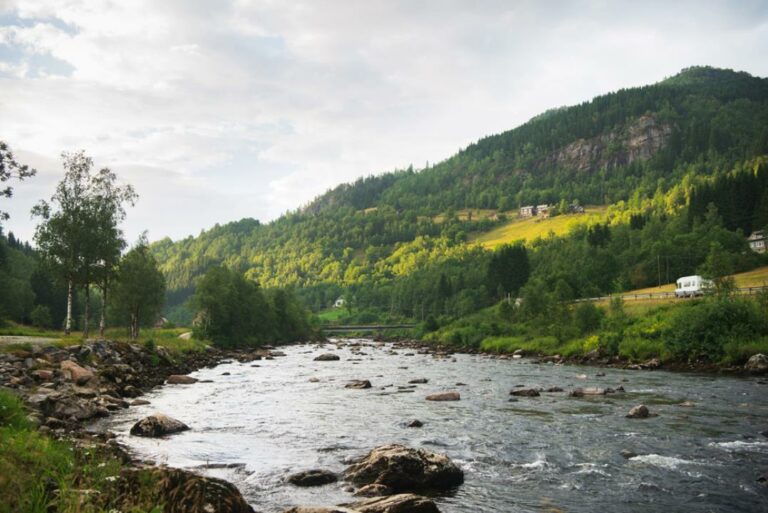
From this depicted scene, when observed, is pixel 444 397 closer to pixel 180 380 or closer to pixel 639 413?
pixel 639 413

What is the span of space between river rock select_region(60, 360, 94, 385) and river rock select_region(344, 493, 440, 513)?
2706 cm

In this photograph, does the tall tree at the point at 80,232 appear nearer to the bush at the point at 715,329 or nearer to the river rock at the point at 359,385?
the river rock at the point at 359,385

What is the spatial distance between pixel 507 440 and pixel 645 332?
4595 cm

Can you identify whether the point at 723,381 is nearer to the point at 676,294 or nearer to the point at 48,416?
the point at 48,416

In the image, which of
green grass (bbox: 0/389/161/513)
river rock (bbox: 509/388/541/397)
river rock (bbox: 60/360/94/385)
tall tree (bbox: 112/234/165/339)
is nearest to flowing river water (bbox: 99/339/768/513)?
river rock (bbox: 509/388/541/397)

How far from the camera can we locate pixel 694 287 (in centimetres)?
8575

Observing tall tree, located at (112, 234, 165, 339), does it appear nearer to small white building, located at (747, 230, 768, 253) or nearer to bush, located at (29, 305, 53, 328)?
bush, located at (29, 305, 53, 328)

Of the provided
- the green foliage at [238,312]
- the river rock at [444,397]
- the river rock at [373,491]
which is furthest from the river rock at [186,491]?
the green foliage at [238,312]

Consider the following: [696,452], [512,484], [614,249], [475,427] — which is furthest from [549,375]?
[614,249]

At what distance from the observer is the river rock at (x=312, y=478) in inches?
642

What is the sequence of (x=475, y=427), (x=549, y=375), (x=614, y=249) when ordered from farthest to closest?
1. (x=614, y=249)
2. (x=549, y=375)
3. (x=475, y=427)

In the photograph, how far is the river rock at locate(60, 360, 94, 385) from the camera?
32.7 m

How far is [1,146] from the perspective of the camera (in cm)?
2948

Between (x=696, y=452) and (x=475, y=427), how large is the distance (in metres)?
9.26
